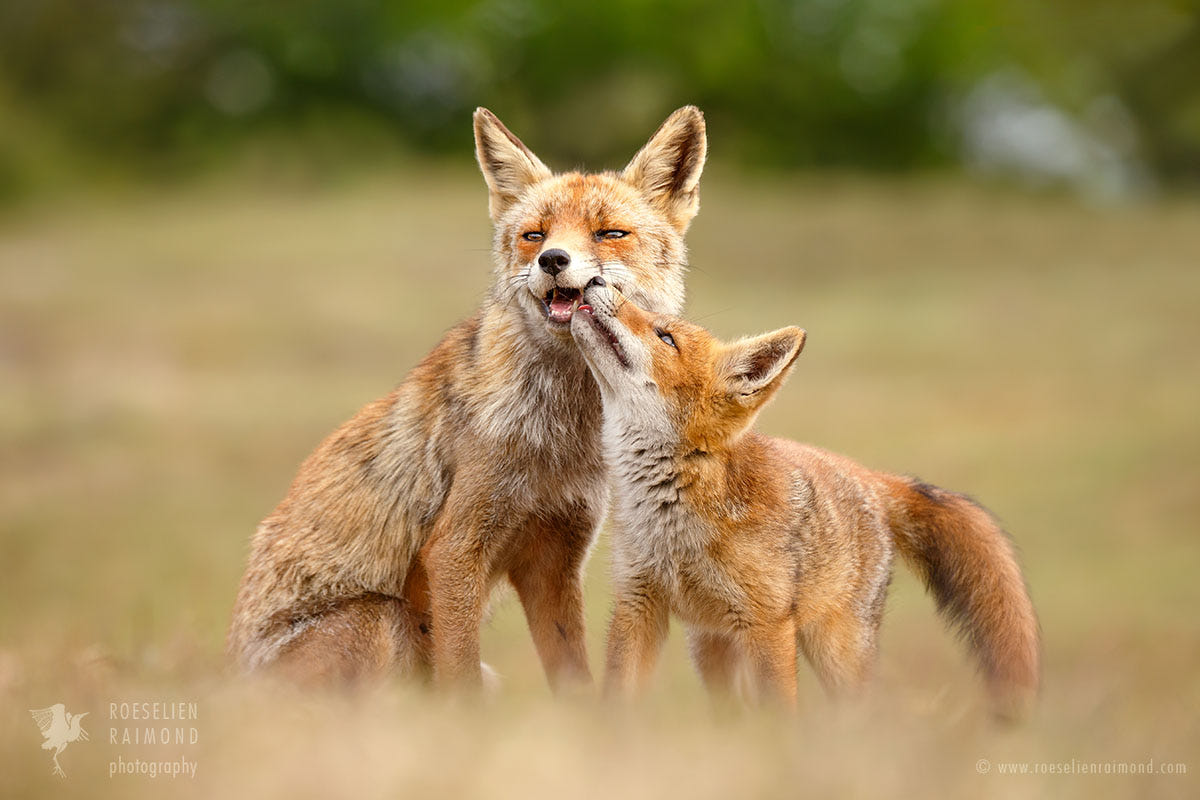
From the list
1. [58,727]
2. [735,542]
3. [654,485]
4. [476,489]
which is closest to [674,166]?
[654,485]

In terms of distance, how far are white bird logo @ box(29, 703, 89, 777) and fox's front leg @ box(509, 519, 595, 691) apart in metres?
2.42

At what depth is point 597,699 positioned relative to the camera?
5.29 meters

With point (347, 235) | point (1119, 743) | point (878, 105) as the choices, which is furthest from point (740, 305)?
point (1119, 743)

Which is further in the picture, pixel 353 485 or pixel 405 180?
pixel 405 180

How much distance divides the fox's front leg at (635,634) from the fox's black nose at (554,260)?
1499mm

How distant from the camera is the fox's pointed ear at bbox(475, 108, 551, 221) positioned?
269 inches

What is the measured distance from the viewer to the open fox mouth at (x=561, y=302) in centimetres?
588

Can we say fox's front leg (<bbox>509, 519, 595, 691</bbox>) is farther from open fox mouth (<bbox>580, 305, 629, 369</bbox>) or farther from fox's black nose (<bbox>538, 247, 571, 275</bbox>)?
fox's black nose (<bbox>538, 247, 571, 275</bbox>)

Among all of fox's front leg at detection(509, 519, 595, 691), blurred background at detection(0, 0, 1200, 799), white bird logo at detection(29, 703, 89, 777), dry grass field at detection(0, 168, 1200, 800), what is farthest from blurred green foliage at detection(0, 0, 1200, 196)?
white bird logo at detection(29, 703, 89, 777)

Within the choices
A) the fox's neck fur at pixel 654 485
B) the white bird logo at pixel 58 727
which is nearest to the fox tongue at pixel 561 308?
the fox's neck fur at pixel 654 485

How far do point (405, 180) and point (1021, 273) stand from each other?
13590mm

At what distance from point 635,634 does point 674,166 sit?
2639mm

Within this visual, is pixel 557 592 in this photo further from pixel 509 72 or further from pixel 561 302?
pixel 509 72

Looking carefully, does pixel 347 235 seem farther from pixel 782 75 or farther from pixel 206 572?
pixel 206 572
